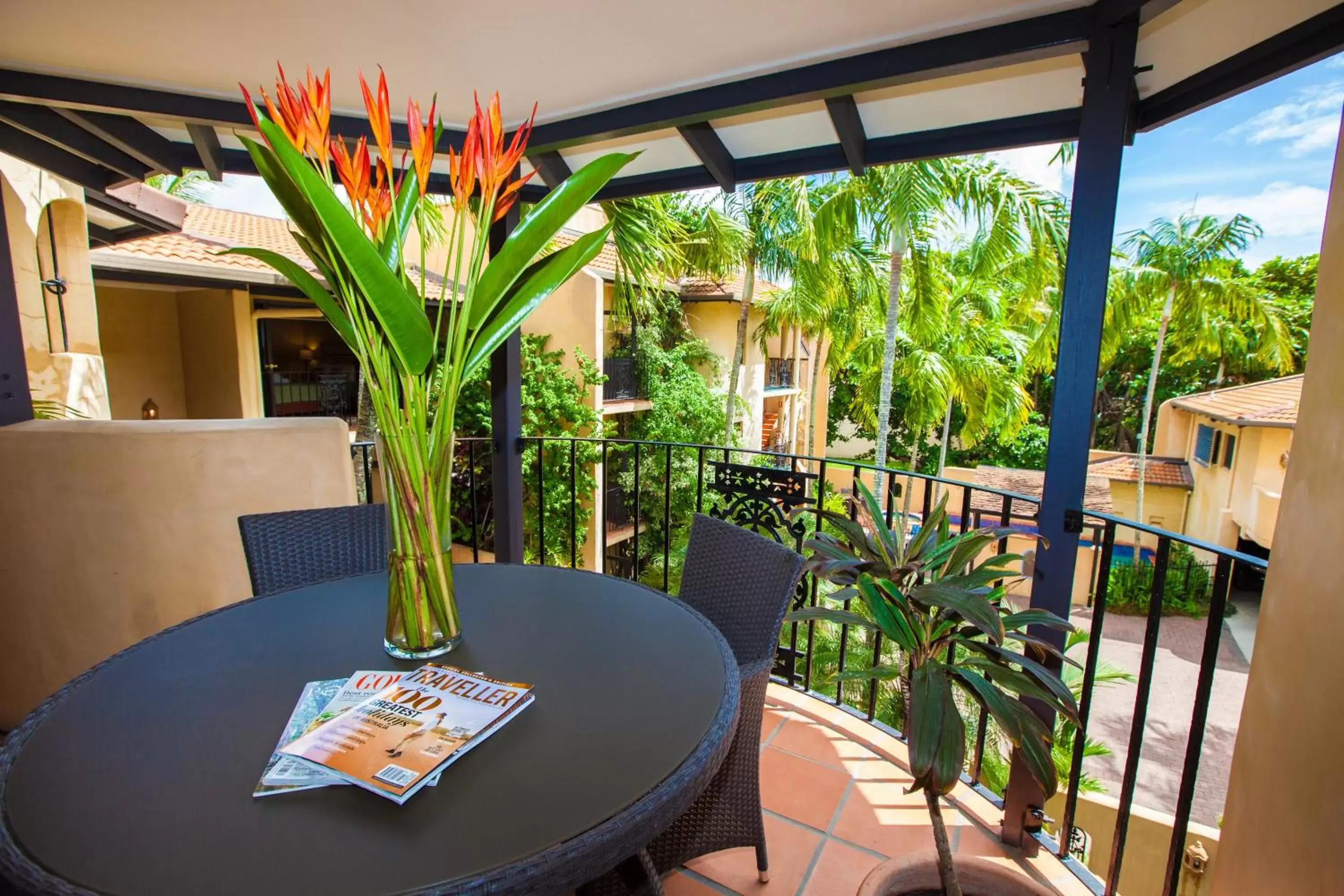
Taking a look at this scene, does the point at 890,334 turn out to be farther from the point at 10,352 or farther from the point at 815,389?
the point at 10,352

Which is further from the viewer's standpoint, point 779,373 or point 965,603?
point 779,373

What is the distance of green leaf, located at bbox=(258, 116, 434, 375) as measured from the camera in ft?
2.97

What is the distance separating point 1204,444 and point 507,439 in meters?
19.3

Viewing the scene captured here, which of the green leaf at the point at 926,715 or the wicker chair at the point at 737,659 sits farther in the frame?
the wicker chair at the point at 737,659

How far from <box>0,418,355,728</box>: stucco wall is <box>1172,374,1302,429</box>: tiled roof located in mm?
14317

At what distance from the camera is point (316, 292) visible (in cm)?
109

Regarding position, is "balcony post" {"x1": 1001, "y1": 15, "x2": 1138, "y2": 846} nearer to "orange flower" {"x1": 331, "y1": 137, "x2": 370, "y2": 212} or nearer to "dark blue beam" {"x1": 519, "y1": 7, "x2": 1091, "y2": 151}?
"dark blue beam" {"x1": 519, "y1": 7, "x2": 1091, "y2": 151}

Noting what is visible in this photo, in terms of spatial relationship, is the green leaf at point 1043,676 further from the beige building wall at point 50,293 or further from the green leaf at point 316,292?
the beige building wall at point 50,293

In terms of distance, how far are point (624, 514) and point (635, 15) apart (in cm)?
961

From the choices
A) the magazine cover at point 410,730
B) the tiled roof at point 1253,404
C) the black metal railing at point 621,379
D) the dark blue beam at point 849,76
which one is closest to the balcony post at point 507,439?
the dark blue beam at point 849,76

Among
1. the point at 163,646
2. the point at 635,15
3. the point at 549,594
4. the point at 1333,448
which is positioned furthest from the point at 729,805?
Answer: the point at 635,15

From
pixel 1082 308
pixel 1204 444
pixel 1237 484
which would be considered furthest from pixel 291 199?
pixel 1204 444

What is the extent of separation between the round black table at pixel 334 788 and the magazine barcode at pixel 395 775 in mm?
25

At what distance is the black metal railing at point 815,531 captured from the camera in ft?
4.84
